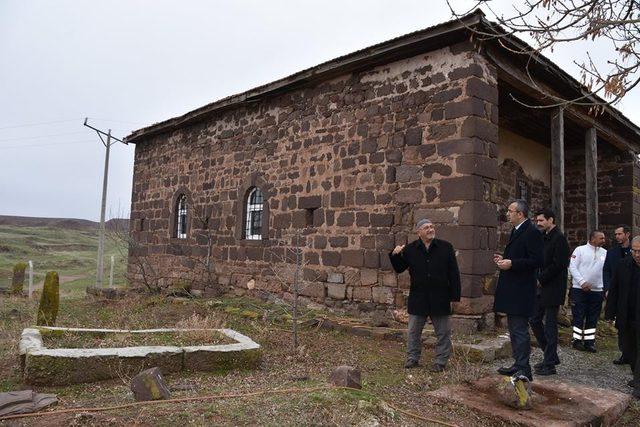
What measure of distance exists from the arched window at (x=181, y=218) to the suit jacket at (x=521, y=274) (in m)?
9.35

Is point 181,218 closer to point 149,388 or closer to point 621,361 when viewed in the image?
point 149,388

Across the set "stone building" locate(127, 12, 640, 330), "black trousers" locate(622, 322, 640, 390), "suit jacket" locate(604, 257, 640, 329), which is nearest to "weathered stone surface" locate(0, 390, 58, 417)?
"stone building" locate(127, 12, 640, 330)

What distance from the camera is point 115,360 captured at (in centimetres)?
487

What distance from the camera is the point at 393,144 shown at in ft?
26.0

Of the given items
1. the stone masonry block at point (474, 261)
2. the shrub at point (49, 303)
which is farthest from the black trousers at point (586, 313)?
the shrub at point (49, 303)

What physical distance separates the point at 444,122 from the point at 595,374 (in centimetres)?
375

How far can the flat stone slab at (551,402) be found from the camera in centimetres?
392

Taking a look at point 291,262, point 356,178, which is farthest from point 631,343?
point 291,262

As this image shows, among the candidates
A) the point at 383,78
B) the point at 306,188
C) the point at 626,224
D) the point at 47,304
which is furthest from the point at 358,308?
the point at 626,224

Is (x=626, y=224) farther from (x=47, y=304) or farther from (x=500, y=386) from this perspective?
(x=47, y=304)

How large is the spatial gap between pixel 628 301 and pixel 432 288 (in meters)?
2.07

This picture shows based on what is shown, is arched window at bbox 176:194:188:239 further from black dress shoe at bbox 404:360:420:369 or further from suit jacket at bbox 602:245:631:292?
suit jacket at bbox 602:245:631:292

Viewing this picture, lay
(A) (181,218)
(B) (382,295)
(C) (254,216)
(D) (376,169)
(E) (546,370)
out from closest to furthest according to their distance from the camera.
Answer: (E) (546,370) < (B) (382,295) < (D) (376,169) < (C) (254,216) < (A) (181,218)

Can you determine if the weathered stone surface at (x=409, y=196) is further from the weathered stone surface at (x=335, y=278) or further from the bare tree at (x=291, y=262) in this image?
the bare tree at (x=291, y=262)
